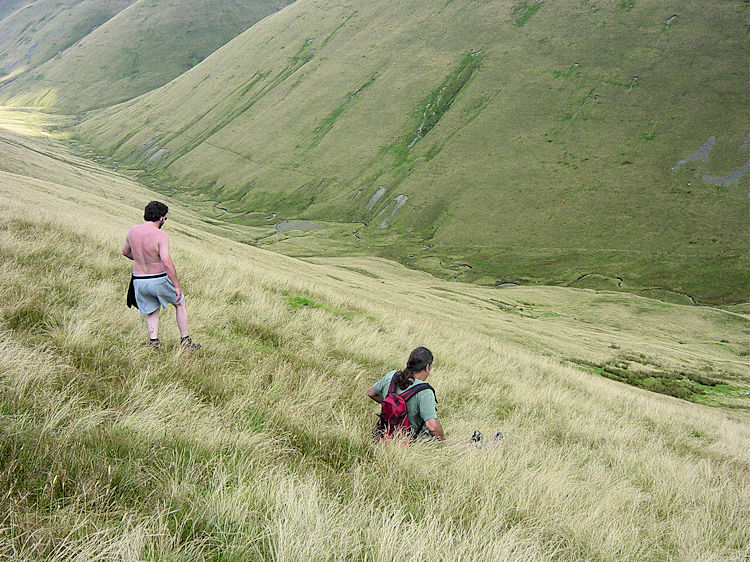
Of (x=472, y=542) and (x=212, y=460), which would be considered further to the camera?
(x=212, y=460)

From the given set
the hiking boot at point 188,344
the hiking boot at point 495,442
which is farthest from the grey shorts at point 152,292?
the hiking boot at point 495,442

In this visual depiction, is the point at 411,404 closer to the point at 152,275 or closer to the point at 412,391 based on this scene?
the point at 412,391

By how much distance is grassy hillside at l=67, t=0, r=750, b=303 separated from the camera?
9450cm

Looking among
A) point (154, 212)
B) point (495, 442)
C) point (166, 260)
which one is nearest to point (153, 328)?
point (166, 260)

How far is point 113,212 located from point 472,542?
39014 millimetres

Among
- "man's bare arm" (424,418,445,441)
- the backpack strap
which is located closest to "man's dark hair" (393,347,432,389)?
the backpack strap

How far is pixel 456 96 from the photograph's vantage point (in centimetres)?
13612

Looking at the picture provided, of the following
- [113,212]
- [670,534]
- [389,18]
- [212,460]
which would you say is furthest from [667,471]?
[389,18]

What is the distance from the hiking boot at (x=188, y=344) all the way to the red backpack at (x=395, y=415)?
298 centimetres

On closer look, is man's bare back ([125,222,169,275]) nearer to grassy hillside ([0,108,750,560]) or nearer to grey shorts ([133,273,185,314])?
grey shorts ([133,273,185,314])

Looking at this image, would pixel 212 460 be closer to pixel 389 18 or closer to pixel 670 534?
pixel 670 534

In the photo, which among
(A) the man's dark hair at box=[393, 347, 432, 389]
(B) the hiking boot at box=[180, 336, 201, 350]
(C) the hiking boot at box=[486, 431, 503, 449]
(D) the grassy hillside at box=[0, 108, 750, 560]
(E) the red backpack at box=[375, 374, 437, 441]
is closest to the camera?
(D) the grassy hillside at box=[0, 108, 750, 560]

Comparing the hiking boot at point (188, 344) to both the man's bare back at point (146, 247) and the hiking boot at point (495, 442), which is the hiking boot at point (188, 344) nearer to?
the man's bare back at point (146, 247)

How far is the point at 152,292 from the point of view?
6320 millimetres
